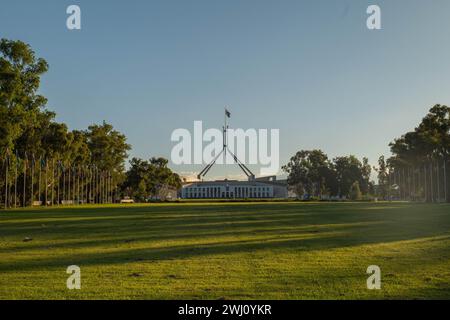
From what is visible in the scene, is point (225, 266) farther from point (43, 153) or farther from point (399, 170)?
point (399, 170)

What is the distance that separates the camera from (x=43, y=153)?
70.8 metres

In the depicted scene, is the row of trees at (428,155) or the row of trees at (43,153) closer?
the row of trees at (43,153)

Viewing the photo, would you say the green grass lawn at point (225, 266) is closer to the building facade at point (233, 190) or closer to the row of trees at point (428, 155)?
the row of trees at point (428, 155)

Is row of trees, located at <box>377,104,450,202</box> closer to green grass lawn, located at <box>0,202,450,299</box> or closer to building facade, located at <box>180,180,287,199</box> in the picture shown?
green grass lawn, located at <box>0,202,450,299</box>

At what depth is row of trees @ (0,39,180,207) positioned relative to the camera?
52.8 metres

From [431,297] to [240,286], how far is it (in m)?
3.01

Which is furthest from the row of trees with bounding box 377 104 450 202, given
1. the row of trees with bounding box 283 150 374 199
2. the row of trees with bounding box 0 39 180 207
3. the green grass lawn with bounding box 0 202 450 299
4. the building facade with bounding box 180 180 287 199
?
the building facade with bounding box 180 180 287 199

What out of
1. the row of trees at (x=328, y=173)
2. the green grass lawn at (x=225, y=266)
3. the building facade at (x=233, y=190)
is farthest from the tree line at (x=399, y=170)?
the green grass lawn at (x=225, y=266)

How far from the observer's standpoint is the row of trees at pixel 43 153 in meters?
52.8

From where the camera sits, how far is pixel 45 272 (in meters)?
9.85
